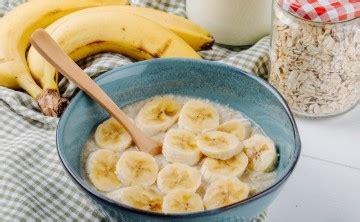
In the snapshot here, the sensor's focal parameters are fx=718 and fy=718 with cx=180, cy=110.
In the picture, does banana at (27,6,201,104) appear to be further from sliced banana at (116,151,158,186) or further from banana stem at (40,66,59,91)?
sliced banana at (116,151,158,186)

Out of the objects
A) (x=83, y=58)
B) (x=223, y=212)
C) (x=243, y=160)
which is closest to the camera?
(x=223, y=212)

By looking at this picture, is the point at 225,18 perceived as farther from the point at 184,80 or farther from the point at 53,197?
A: the point at 53,197

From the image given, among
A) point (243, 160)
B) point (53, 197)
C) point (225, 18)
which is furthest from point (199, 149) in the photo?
point (225, 18)

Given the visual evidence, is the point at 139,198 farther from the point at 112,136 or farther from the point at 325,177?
the point at 325,177

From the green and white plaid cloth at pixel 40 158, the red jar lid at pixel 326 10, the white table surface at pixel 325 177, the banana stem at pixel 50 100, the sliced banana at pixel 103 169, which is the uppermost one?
the red jar lid at pixel 326 10

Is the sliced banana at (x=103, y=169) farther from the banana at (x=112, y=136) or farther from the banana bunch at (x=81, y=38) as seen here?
the banana bunch at (x=81, y=38)

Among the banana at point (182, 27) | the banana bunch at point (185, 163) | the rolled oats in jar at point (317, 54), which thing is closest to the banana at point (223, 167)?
the banana bunch at point (185, 163)

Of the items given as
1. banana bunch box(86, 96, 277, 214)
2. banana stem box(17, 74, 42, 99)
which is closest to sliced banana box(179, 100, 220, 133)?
banana bunch box(86, 96, 277, 214)
